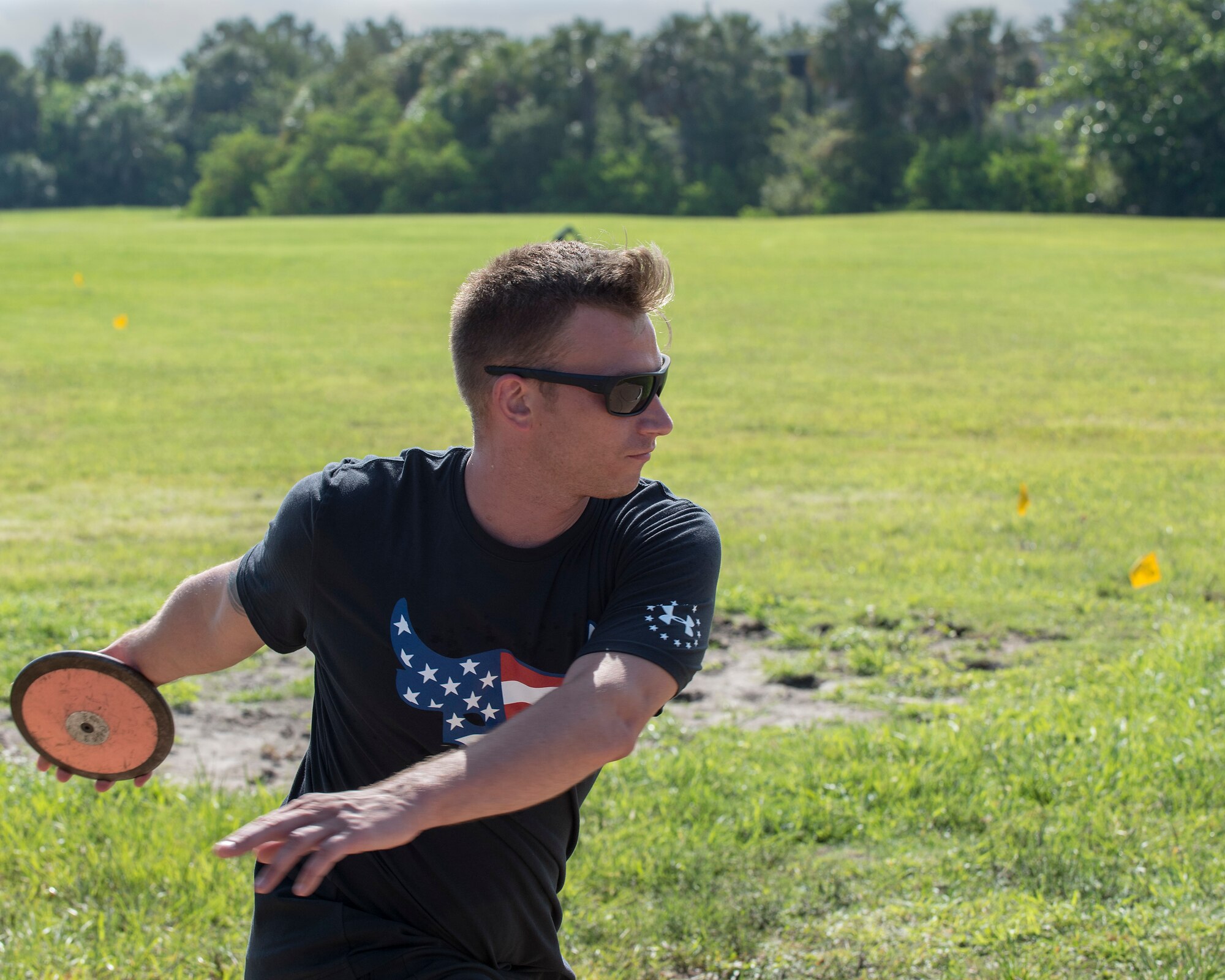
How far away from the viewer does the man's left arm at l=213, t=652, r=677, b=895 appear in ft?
5.98

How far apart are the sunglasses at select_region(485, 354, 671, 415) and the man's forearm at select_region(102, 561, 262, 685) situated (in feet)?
2.68

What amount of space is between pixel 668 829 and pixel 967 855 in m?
0.93

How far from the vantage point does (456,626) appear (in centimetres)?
239

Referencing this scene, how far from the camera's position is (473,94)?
261 feet

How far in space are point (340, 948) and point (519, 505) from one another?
839 millimetres

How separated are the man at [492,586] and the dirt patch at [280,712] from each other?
2471mm

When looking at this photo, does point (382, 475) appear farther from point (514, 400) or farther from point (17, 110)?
point (17, 110)

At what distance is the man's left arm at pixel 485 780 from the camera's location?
1.82 m

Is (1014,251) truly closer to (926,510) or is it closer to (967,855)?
(926,510)

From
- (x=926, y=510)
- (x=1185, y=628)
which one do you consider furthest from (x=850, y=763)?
(x=926, y=510)

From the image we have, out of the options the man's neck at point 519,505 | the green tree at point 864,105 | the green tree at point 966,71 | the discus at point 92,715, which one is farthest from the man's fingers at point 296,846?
the green tree at point 966,71

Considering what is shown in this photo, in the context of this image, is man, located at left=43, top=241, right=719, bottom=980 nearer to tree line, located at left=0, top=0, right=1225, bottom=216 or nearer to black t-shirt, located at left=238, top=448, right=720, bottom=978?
black t-shirt, located at left=238, top=448, right=720, bottom=978

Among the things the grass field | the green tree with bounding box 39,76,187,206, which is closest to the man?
the grass field

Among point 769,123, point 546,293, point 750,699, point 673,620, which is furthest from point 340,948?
point 769,123
